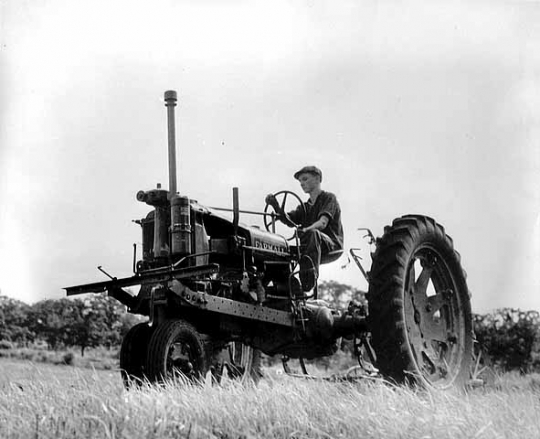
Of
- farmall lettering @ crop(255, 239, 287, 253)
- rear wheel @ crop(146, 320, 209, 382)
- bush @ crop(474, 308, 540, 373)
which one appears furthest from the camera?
bush @ crop(474, 308, 540, 373)

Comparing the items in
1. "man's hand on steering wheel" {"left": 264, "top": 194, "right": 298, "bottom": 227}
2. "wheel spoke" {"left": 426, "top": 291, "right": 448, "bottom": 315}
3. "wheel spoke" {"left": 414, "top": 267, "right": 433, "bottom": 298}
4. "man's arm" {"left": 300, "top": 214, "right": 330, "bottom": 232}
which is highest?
"man's hand on steering wheel" {"left": 264, "top": 194, "right": 298, "bottom": 227}

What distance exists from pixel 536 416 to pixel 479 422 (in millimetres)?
464

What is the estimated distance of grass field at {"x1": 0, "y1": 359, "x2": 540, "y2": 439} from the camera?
344cm

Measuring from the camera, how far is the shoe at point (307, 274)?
6477 mm

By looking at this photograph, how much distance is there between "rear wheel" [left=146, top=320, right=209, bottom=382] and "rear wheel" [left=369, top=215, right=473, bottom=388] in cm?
146

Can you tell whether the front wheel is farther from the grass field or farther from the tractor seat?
the grass field

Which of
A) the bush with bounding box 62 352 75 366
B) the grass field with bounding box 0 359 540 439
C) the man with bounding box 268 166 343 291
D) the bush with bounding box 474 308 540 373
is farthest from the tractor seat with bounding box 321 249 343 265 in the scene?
the bush with bounding box 62 352 75 366

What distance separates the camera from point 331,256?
7.00m

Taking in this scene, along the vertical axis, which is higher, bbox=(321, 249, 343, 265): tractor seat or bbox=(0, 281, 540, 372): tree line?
bbox=(321, 249, 343, 265): tractor seat

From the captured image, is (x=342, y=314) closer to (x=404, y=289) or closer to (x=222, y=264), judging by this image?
(x=404, y=289)

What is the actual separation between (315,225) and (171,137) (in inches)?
64.9

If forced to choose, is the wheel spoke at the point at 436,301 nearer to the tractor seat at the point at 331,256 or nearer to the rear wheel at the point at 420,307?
the rear wheel at the point at 420,307

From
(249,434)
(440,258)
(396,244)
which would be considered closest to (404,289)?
(396,244)

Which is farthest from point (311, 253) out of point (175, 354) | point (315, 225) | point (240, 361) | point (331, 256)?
point (175, 354)
